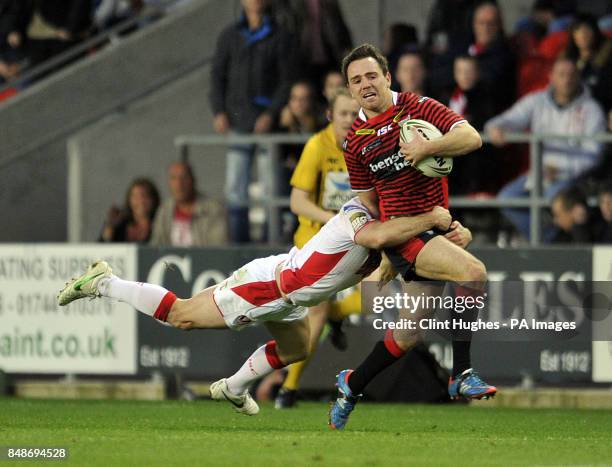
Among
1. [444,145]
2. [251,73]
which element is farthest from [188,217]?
[444,145]

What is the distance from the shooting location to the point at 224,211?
15.1 meters

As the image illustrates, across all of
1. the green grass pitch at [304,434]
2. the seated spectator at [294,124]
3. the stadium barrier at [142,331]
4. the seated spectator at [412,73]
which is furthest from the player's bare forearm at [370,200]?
the seated spectator at [294,124]

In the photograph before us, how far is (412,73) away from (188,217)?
258 centimetres

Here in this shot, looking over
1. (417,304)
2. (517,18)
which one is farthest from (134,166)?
(417,304)

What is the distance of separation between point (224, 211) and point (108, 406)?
9.28 feet

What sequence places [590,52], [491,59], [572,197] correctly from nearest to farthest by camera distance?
[572,197] < [590,52] < [491,59]

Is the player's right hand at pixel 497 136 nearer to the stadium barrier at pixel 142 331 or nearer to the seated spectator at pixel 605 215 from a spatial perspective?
the seated spectator at pixel 605 215

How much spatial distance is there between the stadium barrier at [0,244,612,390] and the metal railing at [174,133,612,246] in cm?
74

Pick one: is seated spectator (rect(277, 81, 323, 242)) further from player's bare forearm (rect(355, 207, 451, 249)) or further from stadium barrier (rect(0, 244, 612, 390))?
player's bare forearm (rect(355, 207, 451, 249))

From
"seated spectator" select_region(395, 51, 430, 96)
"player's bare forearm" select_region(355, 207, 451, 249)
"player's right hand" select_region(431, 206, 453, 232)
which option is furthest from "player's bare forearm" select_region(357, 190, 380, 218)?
→ "seated spectator" select_region(395, 51, 430, 96)

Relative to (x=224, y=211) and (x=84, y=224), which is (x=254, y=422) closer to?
(x=224, y=211)

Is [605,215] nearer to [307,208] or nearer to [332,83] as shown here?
[332,83]

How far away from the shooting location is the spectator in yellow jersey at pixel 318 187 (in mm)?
12430

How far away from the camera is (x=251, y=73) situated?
15766 mm
